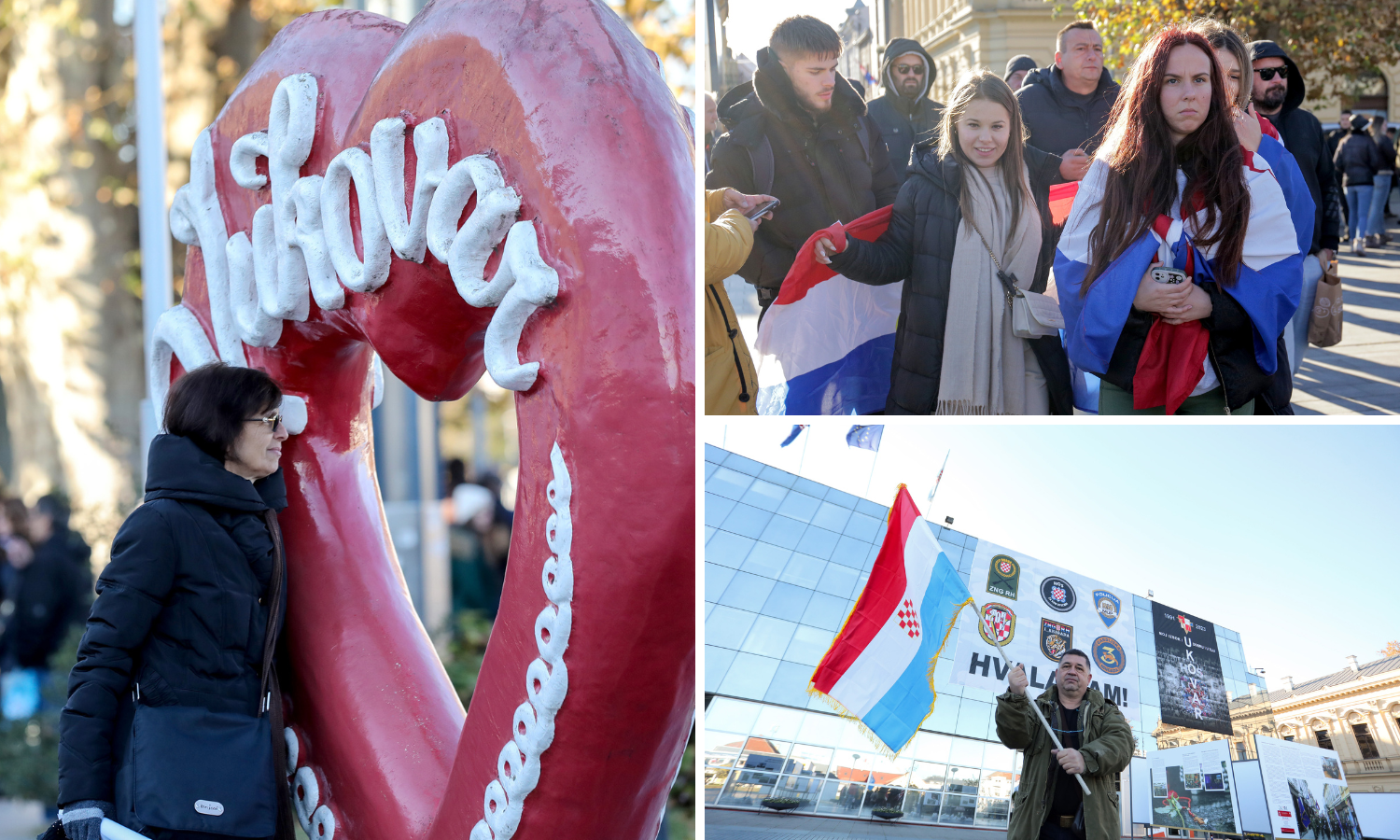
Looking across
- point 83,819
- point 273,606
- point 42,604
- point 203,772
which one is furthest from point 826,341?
point 42,604

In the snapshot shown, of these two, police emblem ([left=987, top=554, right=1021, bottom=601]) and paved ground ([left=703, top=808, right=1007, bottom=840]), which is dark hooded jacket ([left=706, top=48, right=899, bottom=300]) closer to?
police emblem ([left=987, top=554, right=1021, bottom=601])

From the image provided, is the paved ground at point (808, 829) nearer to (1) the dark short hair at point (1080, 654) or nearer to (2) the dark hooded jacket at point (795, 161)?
(1) the dark short hair at point (1080, 654)

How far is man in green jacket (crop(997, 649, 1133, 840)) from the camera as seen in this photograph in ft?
4.95

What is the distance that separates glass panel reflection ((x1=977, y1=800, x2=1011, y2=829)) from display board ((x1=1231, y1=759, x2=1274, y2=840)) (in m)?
0.28

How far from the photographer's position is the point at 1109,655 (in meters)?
1.54

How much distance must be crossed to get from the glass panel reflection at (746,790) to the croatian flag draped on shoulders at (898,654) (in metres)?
0.14

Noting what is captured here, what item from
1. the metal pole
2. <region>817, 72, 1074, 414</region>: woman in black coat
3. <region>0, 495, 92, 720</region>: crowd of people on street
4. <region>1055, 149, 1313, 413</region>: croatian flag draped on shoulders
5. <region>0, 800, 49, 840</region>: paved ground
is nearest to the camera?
<region>1055, 149, 1313, 413</region>: croatian flag draped on shoulders

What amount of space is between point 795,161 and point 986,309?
0.33 metres

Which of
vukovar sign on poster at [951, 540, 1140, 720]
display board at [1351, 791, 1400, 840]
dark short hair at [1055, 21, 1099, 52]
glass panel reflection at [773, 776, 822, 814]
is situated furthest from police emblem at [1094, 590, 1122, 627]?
dark short hair at [1055, 21, 1099, 52]

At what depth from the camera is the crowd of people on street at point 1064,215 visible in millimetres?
1530

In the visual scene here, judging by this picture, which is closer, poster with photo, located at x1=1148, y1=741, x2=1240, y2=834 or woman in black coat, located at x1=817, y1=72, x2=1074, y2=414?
poster with photo, located at x1=1148, y1=741, x2=1240, y2=834

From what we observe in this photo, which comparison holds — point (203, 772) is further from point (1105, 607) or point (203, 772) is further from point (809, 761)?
point (1105, 607)

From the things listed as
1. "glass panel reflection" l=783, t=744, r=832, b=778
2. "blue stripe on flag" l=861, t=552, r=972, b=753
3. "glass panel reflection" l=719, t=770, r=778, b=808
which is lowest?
"glass panel reflection" l=719, t=770, r=778, b=808

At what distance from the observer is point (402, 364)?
1.79 meters
